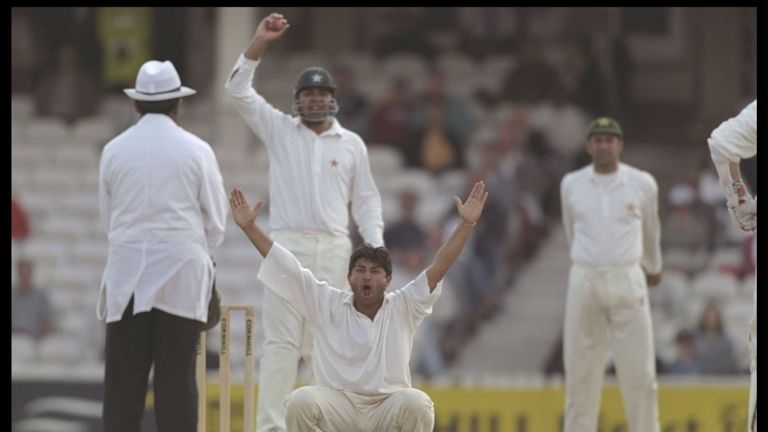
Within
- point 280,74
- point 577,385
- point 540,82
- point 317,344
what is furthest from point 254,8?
point 317,344

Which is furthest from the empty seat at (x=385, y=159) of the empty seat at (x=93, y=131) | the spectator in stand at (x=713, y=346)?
the spectator in stand at (x=713, y=346)

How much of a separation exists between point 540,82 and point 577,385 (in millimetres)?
6108

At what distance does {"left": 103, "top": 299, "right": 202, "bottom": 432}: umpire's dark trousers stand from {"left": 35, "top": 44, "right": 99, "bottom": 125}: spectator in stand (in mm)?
7931

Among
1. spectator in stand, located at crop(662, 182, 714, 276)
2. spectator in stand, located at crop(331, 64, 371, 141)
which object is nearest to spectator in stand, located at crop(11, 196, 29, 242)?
spectator in stand, located at crop(331, 64, 371, 141)

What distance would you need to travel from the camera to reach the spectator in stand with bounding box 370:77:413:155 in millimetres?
13188

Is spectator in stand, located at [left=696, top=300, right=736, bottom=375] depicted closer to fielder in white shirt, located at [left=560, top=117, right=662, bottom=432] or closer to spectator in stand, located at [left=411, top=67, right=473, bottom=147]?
spectator in stand, located at [left=411, top=67, right=473, bottom=147]

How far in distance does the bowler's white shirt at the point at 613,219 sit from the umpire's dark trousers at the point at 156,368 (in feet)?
8.12

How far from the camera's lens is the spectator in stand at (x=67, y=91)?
45.5ft

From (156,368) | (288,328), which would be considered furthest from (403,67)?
(156,368)

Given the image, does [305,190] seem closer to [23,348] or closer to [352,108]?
[23,348]

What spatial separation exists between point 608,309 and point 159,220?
2579 millimetres

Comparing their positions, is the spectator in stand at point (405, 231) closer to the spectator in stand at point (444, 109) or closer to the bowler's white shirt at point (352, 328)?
the spectator in stand at point (444, 109)
